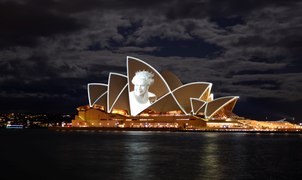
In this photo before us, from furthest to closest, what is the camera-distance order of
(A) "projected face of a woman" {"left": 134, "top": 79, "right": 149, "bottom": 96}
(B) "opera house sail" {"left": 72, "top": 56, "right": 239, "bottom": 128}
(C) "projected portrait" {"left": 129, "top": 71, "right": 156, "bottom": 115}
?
(A) "projected face of a woman" {"left": 134, "top": 79, "right": 149, "bottom": 96}
(C) "projected portrait" {"left": 129, "top": 71, "right": 156, "bottom": 115}
(B) "opera house sail" {"left": 72, "top": 56, "right": 239, "bottom": 128}

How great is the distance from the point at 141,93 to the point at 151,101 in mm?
3459

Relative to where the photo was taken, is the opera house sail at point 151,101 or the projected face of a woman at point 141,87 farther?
the projected face of a woman at point 141,87

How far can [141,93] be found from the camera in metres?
76.9

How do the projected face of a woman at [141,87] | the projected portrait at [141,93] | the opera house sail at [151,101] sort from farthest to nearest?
the projected face of a woman at [141,87] < the projected portrait at [141,93] < the opera house sail at [151,101]

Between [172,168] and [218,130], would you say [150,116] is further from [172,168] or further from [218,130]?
[172,168]

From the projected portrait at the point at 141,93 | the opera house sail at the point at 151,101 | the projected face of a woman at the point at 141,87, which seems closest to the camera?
the opera house sail at the point at 151,101

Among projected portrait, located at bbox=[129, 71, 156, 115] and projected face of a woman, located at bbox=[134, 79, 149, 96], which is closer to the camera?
projected portrait, located at bbox=[129, 71, 156, 115]

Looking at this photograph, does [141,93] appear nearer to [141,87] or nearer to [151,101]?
[141,87]

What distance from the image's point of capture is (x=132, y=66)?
75.0m

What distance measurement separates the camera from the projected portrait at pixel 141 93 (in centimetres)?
7475

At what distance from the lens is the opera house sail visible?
74.6 m

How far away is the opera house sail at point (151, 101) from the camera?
74.6m

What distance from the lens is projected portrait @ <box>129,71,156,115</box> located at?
7475 centimetres

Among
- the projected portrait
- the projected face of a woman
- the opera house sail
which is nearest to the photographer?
the opera house sail
